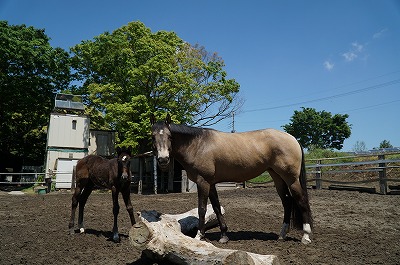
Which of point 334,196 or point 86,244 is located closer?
point 86,244

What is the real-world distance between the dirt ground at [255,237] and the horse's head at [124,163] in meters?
1.40

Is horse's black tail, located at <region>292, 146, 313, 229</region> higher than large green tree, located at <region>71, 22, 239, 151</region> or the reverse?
the reverse

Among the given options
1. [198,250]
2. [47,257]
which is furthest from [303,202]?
[47,257]

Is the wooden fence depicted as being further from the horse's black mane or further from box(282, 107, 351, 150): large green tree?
box(282, 107, 351, 150): large green tree

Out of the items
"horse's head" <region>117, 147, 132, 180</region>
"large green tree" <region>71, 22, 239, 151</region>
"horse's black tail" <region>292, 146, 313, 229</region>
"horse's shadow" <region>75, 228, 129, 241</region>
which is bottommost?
"horse's shadow" <region>75, 228, 129, 241</region>

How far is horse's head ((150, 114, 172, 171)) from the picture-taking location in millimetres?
5141

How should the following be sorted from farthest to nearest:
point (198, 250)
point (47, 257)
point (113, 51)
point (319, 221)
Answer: point (113, 51), point (319, 221), point (47, 257), point (198, 250)

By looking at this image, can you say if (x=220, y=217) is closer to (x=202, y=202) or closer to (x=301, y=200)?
(x=202, y=202)

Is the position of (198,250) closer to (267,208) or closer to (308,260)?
(308,260)

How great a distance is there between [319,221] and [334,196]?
467 centimetres

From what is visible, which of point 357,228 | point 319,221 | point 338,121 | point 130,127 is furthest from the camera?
point 338,121

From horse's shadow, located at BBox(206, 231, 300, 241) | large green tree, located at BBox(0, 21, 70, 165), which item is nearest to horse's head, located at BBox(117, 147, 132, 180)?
horse's shadow, located at BBox(206, 231, 300, 241)

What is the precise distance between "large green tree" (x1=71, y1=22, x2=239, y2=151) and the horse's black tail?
1537 cm

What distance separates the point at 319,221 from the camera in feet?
26.4
